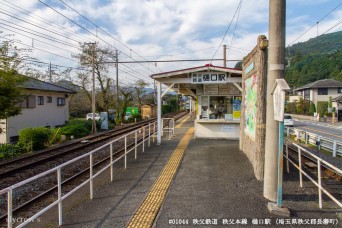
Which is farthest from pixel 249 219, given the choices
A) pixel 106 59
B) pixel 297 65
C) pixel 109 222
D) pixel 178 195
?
pixel 297 65

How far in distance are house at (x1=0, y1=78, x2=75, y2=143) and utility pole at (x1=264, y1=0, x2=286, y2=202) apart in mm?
15307

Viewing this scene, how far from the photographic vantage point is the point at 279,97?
4.53m

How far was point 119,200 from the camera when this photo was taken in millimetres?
5129

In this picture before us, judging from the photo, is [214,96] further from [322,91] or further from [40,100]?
[322,91]

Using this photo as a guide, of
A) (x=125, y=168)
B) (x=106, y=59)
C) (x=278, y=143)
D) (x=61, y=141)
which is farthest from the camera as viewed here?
(x=106, y=59)

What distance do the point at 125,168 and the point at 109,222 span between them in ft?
12.4

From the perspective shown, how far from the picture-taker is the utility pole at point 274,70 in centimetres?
494

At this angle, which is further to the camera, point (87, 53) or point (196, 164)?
point (87, 53)

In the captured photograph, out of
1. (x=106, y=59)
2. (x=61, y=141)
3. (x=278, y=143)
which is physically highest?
(x=106, y=59)

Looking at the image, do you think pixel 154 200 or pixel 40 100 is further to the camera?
pixel 40 100

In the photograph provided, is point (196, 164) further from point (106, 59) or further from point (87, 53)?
point (106, 59)

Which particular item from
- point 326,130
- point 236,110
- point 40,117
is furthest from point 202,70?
point 326,130

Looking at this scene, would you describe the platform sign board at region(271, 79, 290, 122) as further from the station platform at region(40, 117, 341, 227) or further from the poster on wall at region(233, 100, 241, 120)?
the poster on wall at region(233, 100, 241, 120)

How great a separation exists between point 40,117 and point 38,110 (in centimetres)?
61
